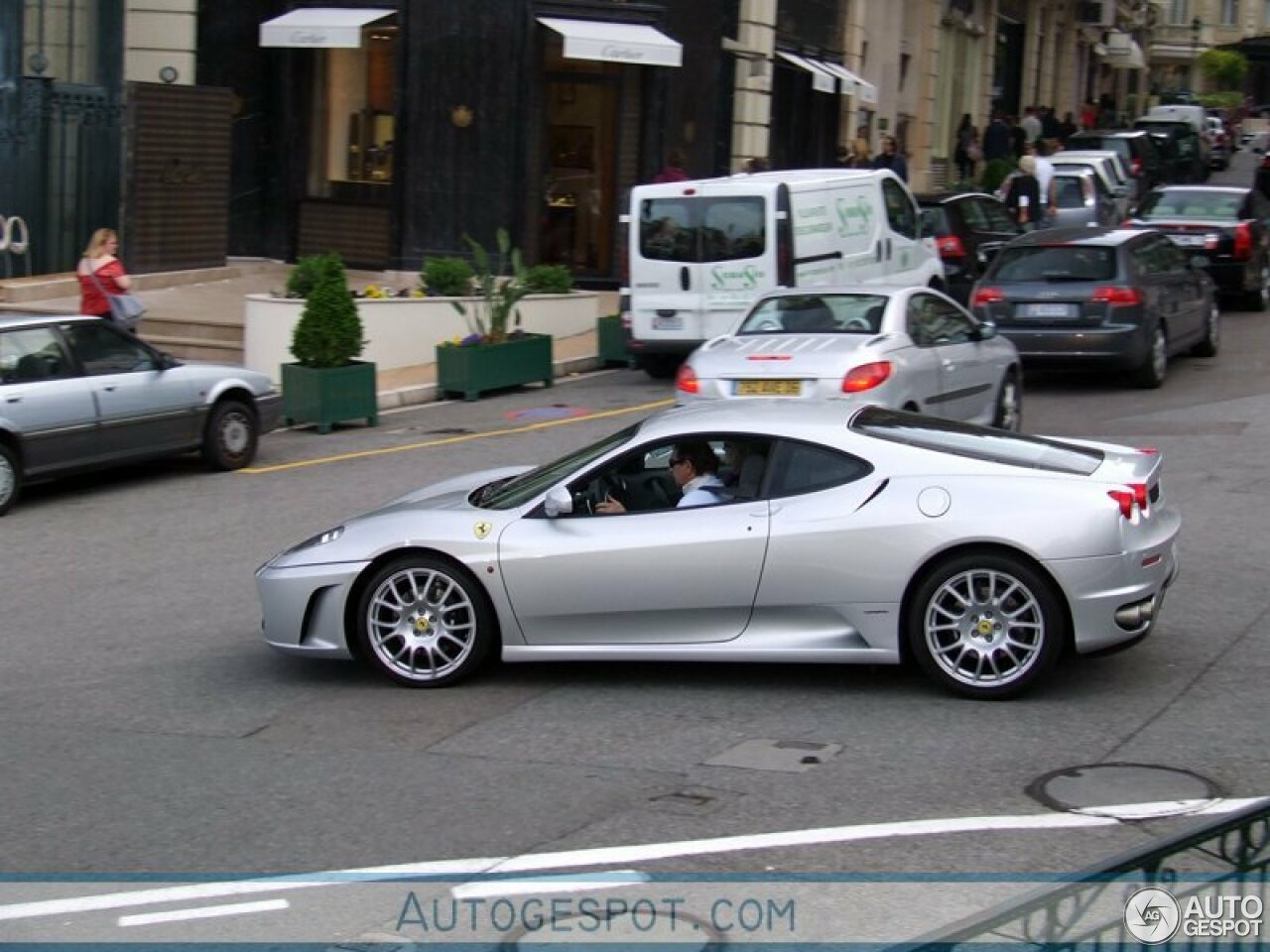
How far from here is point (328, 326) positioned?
18078 mm

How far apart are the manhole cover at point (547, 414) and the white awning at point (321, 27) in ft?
30.7

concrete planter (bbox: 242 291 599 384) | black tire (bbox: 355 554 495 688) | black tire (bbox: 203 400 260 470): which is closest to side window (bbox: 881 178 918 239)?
concrete planter (bbox: 242 291 599 384)

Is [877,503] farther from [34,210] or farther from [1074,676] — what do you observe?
[34,210]

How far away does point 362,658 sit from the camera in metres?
9.36

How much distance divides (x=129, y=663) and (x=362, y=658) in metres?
1.42

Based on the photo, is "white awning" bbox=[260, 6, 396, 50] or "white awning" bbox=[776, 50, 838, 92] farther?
"white awning" bbox=[776, 50, 838, 92]

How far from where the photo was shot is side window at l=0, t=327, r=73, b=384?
14.6 meters

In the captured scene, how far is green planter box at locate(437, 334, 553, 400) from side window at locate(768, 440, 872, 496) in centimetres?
1141

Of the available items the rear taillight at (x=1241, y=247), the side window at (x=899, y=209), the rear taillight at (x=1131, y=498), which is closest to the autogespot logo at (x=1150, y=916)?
the rear taillight at (x=1131, y=498)

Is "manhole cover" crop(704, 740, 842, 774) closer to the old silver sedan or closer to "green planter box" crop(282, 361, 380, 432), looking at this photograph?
the old silver sedan

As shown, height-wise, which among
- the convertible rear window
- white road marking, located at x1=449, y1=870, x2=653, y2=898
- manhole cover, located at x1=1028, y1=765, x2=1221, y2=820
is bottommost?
white road marking, located at x1=449, y1=870, x2=653, y2=898

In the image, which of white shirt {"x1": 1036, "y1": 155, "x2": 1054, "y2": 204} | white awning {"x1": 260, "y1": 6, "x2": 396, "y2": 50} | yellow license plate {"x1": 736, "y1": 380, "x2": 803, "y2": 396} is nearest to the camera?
yellow license plate {"x1": 736, "y1": 380, "x2": 803, "y2": 396}

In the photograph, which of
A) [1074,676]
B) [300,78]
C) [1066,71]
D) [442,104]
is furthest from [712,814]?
[1066,71]

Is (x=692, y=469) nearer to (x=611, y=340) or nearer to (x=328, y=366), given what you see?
(x=328, y=366)
